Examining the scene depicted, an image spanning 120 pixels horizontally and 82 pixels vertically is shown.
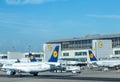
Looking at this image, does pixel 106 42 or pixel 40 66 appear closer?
pixel 40 66

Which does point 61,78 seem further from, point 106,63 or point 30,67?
point 106,63

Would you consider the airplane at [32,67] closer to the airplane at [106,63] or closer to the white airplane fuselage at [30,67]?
the white airplane fuselage at [30,67]

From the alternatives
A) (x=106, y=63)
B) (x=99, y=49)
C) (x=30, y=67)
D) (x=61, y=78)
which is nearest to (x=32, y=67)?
(x=30, y=67)

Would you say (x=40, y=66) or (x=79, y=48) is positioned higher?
(x=79, y=48)

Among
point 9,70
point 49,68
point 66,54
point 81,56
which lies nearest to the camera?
point 49,68

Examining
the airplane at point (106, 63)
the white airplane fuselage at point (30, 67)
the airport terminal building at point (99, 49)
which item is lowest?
the white airplane fuselage at point (30, 67)

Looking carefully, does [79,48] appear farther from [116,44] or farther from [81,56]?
[116,44]

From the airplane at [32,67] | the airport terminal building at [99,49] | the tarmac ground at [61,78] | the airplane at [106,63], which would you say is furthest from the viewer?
the airport terminal building at [99,49]

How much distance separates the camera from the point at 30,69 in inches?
2990

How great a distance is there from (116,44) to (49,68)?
12056 cm

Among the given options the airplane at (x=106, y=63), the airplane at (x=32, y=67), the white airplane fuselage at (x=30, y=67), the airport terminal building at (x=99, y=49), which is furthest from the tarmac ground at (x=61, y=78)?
the airport terminal building at (x=99, y=49)

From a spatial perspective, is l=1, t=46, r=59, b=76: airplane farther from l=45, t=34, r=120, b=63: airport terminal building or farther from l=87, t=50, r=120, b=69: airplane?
l=45, t=34, r=120, b=63: airport terminal building

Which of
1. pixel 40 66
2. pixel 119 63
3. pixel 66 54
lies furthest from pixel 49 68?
pixel 66 54

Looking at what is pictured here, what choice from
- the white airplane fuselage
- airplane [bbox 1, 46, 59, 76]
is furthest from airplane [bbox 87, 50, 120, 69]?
the white airplane fuselage
